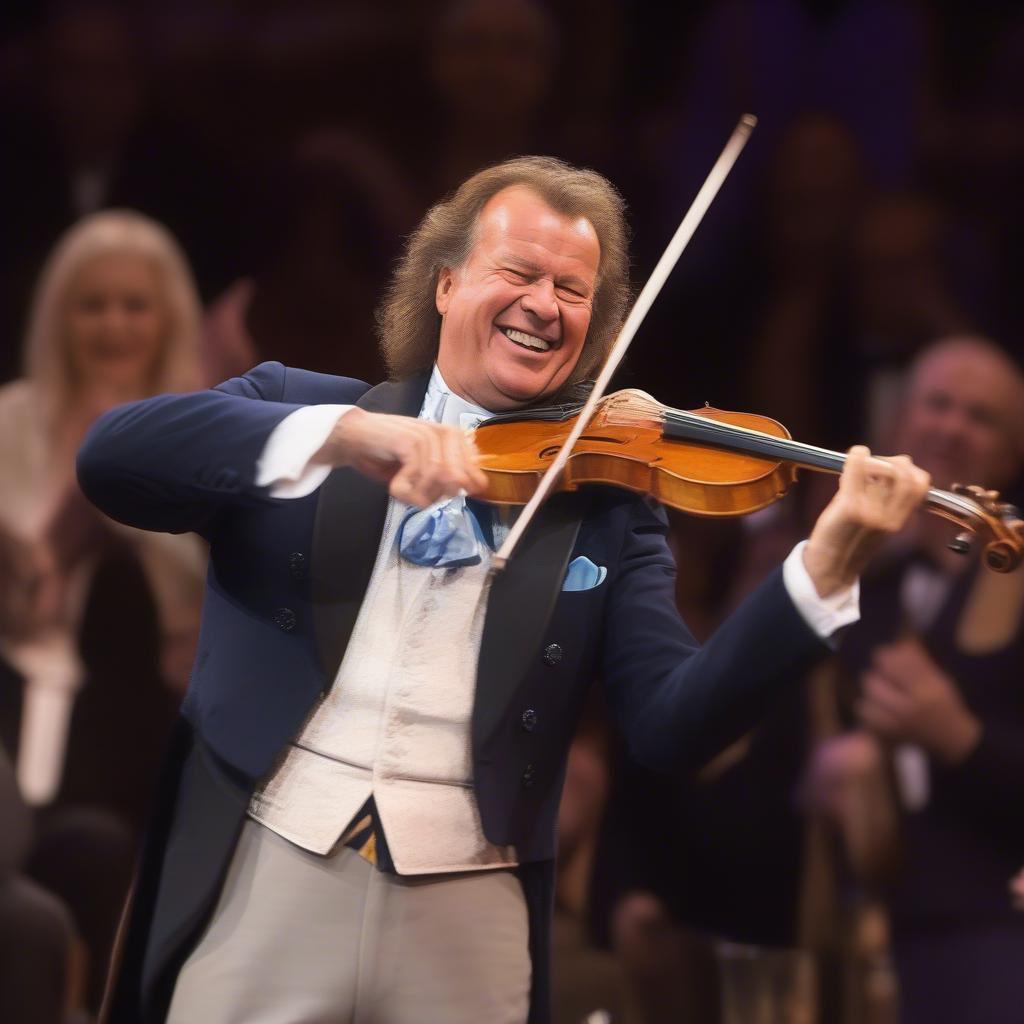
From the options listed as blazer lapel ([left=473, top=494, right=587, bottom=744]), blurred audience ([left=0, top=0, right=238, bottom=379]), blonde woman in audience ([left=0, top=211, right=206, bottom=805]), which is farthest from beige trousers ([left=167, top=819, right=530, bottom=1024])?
blurred audience ([left=0, top=0, right=238, bottom=379])

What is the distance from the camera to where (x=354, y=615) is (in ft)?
4.87

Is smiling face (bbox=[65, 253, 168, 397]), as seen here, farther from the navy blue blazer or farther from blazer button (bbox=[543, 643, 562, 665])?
blazer button (bbox=[543, 643, 562, 665])

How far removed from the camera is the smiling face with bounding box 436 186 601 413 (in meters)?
1.59

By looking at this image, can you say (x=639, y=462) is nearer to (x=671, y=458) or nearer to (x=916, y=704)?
(x=671, y=458)

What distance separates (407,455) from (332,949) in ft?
1.51

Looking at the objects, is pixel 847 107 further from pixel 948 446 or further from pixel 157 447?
pixel 157 447

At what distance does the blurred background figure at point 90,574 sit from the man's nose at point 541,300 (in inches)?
58.5

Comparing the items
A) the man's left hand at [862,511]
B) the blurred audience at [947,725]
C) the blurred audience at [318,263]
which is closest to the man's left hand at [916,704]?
the blurred audience at [947,725]

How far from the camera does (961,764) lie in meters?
2.70

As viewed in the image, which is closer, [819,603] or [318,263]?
[819,603]

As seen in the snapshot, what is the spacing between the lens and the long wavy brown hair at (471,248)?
1661 millimetres

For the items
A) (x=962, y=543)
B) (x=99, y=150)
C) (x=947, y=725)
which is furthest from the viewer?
(x=99, y=150)

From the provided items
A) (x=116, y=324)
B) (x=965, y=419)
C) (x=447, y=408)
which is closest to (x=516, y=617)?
(x=447, y=408)

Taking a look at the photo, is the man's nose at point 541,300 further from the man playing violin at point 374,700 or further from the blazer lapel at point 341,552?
the blazer lapel at point 341,552
